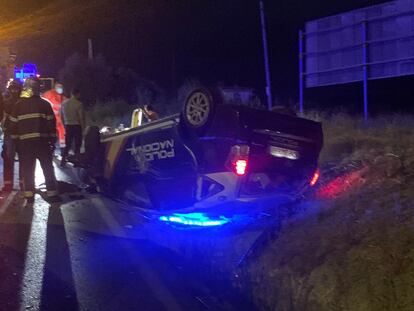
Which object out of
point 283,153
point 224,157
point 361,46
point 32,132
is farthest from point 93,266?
point 361,46

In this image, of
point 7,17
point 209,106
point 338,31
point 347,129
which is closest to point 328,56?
point 338,31

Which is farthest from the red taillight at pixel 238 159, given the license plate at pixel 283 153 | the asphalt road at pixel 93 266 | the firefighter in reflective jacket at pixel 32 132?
the firefighter in reflective jacket at pixel 32 132

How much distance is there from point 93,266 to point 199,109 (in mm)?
1904

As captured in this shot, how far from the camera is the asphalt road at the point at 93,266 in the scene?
5121mm

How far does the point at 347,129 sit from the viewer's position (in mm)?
10414

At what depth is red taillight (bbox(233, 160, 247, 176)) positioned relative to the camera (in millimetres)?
5656

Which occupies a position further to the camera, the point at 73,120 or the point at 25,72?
the point at 25,72

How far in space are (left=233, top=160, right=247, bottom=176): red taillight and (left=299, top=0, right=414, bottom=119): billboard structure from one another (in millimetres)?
6675

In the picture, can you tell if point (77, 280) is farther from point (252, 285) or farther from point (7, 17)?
point (7, 17)

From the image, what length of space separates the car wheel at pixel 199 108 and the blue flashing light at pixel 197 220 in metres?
1.02

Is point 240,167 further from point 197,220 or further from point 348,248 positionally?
point 348,248

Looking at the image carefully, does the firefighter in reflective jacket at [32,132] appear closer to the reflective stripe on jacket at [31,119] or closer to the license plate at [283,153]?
the reflective stripe on jacket at [31,119]

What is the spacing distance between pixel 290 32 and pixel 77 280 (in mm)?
39092

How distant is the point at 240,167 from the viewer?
5.67 m
